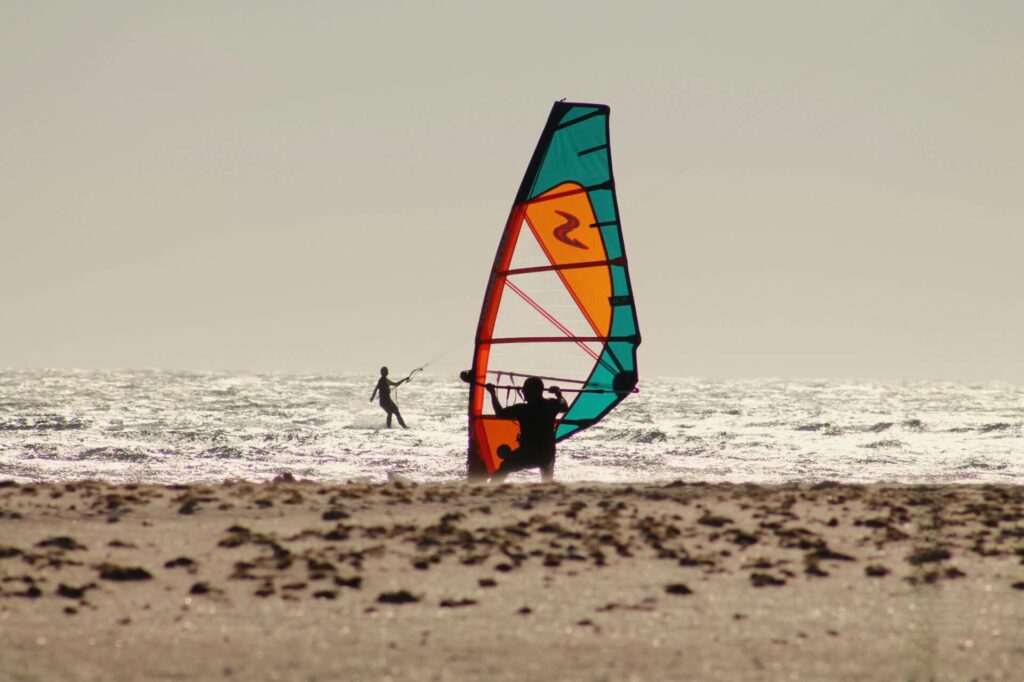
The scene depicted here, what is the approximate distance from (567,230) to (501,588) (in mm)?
8604

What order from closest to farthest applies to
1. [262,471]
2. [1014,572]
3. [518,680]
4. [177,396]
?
[518,680] → [1014,572] → [262,471] → [177,396]

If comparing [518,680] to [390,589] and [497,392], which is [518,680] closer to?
[390,589]

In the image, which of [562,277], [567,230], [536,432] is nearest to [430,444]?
[562,277]

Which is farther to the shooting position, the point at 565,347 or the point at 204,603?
the point at 565,347

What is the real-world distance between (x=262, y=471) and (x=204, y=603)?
39.5 feet

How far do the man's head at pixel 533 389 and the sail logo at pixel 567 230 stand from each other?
1.61 metres

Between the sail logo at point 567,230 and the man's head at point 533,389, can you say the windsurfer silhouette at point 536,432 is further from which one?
the sail logo at point 567,230

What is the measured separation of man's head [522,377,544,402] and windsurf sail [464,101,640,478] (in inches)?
26.0

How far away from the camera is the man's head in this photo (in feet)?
39.6

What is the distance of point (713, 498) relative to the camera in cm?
770

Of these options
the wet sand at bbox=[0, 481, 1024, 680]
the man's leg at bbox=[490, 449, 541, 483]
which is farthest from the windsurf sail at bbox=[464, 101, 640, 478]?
the wet sand at bbox=[0, 481, 1024, 680]

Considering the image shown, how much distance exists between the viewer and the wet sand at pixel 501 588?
12.1 feet

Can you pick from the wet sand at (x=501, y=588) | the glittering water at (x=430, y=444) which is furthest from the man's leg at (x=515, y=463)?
the wet sand at (x=501, y=588)

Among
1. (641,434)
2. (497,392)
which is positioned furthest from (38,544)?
(641,434)
